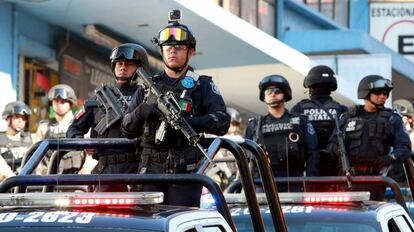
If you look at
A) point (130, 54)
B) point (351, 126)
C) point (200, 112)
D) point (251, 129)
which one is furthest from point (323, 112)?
point (200, 112)

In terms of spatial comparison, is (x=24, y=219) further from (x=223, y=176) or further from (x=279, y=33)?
(x=279, y=33)

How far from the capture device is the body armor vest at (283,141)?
35.0 feet

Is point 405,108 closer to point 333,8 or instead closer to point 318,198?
point 318,198

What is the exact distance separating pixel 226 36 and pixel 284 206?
13247mm

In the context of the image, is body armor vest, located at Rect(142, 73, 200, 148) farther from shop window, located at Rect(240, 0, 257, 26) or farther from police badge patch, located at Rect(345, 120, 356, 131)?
shop window, located at Rect(240, 0, 257, 26)

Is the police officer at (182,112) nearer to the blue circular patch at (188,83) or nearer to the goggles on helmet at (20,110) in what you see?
the blue circular patch at (188,83)

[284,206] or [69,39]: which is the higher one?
[69,39]

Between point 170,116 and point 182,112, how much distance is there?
4.6 inches

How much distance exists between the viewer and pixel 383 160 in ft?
36.4

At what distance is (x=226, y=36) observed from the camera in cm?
2112

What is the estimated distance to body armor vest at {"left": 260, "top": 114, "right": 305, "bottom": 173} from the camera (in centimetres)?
1066

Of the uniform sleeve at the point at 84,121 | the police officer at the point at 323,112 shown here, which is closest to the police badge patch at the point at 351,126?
the police officer at the point at 323,112

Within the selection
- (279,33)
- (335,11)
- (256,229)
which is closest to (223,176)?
(256,229)

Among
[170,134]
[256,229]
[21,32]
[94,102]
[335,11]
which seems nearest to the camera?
[256,229]
